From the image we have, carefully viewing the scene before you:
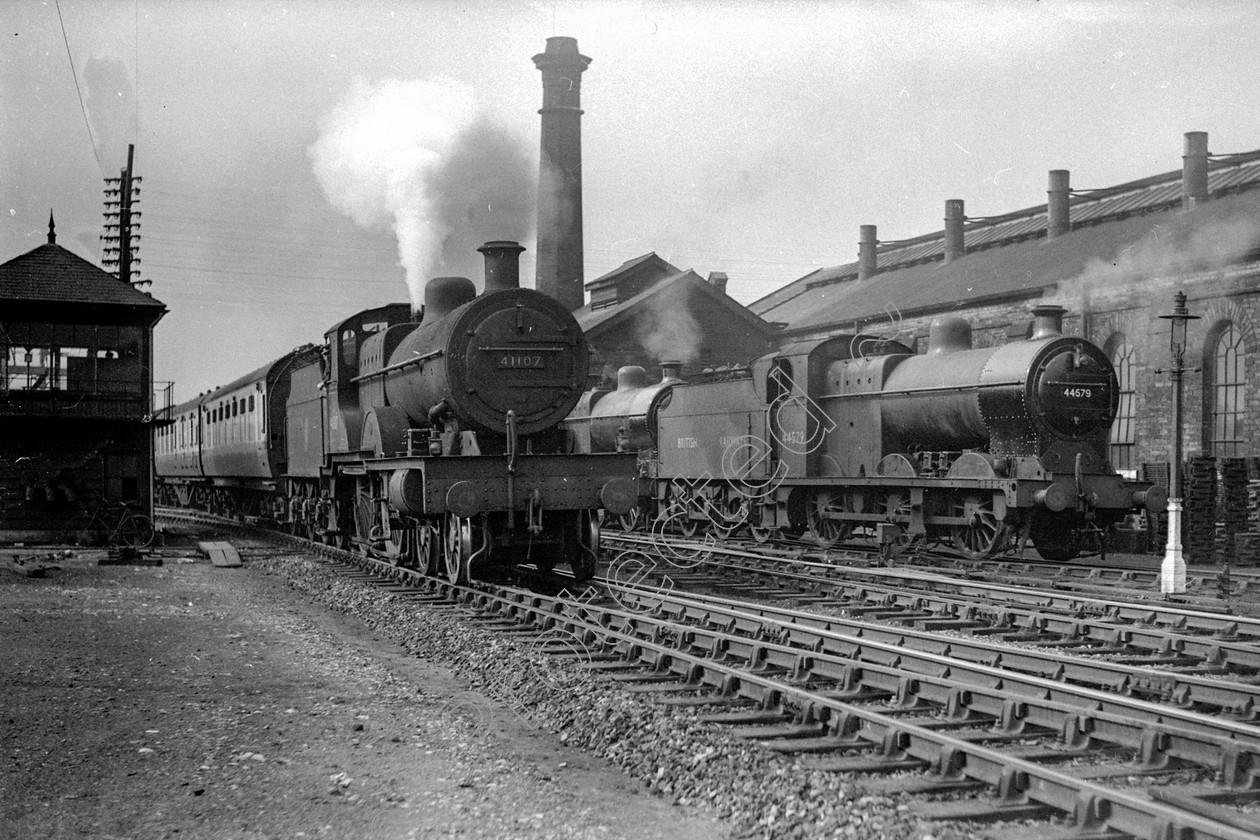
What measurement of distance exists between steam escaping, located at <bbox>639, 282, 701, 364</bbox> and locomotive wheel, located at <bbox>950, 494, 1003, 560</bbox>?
67.1 ft

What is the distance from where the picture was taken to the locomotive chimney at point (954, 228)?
36.1 meters

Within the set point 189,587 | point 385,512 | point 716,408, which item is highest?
point 716,408

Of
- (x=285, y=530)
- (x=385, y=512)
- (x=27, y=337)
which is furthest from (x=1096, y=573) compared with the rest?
(x=27, y=337)

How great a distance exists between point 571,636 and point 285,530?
1516 cm

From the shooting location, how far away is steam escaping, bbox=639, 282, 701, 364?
35.7m

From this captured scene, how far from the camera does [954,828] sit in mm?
4621

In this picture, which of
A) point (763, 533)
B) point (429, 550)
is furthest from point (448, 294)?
point (763, 533)

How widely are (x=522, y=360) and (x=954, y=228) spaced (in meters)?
27.2

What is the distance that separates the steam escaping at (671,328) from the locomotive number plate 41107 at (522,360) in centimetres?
2349

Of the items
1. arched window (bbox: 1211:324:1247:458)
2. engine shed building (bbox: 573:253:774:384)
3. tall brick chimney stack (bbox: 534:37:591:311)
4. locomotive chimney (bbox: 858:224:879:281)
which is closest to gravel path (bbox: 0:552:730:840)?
arched window (bbox: 1211:324:1247:458)

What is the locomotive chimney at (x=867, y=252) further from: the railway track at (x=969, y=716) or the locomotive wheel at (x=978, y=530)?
the railway track at (x=969, y=716)

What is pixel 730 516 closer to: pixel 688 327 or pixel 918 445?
pixel 918 445

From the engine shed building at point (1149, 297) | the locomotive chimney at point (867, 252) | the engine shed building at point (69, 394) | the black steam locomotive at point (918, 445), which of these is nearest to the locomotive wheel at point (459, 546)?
the black steam locomotive at point (918, 445)

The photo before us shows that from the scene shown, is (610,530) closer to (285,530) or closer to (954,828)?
(285,530)
